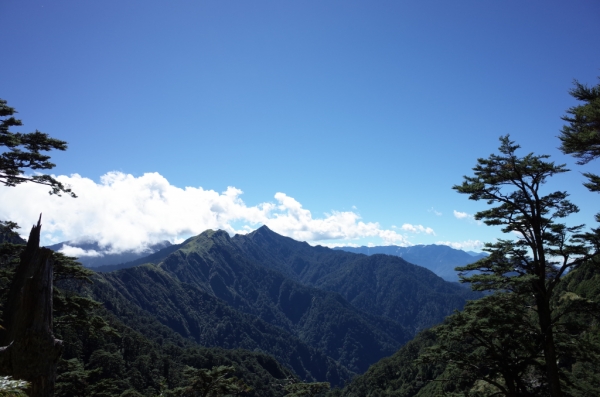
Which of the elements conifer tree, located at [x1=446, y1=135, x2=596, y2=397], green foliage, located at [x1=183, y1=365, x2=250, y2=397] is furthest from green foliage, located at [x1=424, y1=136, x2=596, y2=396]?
green foliage, located at [x1=183, y1=365, x2=250, y2=397]

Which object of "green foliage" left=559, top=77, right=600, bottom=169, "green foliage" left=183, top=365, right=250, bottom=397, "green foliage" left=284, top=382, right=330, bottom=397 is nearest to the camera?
"green foliage" left=559, top=77, right=600, bottom=169

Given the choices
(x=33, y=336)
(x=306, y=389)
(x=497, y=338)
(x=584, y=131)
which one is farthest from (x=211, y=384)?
(x=584, y=131)

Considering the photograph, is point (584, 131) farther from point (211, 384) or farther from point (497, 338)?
point (211, 384)

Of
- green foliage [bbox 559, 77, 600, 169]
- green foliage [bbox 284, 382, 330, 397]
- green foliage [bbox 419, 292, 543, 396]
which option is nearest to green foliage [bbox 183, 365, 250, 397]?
green foliage [bbox 284, 382, 330, 397]

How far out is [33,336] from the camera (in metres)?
6.05

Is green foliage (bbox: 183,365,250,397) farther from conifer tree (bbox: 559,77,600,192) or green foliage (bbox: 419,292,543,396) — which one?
conifer tree (bbox: 559,77,600,192)

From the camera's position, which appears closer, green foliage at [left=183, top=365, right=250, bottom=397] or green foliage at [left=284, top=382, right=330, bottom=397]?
green foliage at [left=183, top=365, right=250, bottom=397]

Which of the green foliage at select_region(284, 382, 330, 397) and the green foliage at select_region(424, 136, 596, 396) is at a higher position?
the green foliage at select_region(424, 136, 596, 396)

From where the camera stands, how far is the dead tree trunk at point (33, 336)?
589cm

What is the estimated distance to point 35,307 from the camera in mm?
6219

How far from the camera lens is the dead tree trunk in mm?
5895

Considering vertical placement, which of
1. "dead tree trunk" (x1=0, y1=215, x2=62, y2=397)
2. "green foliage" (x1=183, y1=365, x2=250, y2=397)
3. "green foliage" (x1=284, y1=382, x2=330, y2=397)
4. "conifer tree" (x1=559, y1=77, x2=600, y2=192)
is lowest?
"green foliage" (x1=284, y1=382, x2=330, y2=397)

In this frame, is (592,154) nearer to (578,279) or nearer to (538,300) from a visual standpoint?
(538,300)

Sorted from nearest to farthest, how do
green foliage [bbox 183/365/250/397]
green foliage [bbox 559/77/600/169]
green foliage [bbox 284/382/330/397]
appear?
green foliage [bbox 559/77/600/169] < green foliage [bbox 183/365/250/397] < green foliage [bbox 284/382/330/397]
